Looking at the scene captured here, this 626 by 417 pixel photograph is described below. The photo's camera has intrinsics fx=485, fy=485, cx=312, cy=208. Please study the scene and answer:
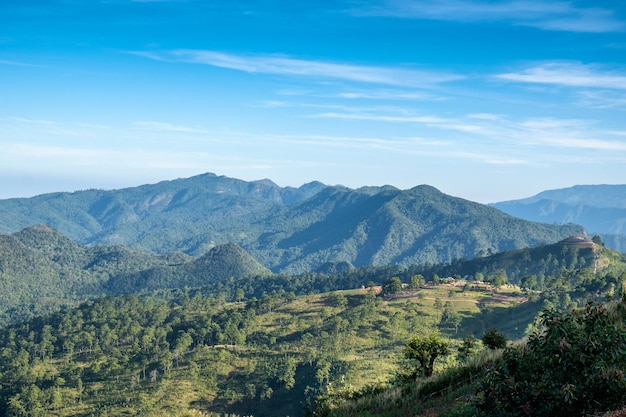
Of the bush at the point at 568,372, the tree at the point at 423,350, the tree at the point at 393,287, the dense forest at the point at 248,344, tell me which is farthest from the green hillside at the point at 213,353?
the bush at the point at 568,372

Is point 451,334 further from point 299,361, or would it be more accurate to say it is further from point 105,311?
point 105,311

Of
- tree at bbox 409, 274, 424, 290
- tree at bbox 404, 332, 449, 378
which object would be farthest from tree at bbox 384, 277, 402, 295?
tree at bbox 404, 332, 449, 378

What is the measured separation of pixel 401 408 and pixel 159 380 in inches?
4434

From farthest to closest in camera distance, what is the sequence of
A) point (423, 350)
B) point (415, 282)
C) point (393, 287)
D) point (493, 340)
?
point (415, 282), point (393, 287), point (423, 350), point (493, 340)

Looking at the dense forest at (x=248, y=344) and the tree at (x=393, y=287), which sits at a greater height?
the tree at (x=393, y=287)

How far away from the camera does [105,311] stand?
638 ft

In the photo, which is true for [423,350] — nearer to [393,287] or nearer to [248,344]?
[248,344]

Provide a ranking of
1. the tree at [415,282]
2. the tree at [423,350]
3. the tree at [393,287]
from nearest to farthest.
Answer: the tree at [423,350] < the tree at [393,287] < the tree at [415,282]

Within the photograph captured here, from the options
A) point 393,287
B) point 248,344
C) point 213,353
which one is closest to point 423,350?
point 213,353

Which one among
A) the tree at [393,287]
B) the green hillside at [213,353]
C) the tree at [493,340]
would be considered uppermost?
the tree at [493,340]

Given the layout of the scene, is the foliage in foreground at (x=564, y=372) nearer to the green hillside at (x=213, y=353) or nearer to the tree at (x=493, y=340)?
the tree at (x=493, y=340)

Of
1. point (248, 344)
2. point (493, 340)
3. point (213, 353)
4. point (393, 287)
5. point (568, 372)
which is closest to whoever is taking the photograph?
point (568, 372)

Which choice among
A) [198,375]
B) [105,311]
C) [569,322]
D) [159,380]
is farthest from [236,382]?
[569,322]

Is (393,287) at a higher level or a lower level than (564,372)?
lower
